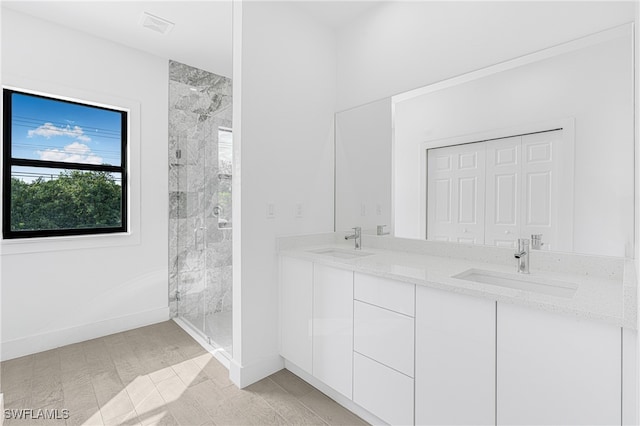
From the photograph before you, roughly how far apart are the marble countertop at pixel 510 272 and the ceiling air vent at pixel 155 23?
2119 mm

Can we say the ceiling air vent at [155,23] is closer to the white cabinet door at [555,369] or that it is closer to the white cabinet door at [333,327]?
the white cabinet door at [333,327]

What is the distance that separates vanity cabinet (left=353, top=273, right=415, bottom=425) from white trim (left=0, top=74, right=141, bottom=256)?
2.42m

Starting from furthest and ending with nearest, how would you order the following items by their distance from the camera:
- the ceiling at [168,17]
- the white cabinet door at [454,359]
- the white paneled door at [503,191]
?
the ceiling at [168,17] < the white paneled door at [503,191] < the white cabinet door at [454,359]

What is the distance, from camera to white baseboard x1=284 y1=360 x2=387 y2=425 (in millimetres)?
1731

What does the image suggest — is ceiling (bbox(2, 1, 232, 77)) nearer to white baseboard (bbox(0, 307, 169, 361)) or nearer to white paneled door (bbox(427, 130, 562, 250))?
white paneled door (bbox(427, 130, 562, 250))

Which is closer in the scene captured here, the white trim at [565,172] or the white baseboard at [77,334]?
the white trim at [565,172]

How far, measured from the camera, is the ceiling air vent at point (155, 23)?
2.51m

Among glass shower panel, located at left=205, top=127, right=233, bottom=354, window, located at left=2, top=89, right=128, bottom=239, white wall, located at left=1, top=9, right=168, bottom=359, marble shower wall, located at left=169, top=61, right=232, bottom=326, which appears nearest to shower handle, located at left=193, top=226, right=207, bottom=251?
marble shower wall, located at left=169, top=61, right=232, bottom=326

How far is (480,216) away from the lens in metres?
1.87

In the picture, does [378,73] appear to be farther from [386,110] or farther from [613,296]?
[613,296]

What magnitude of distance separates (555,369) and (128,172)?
3.44m

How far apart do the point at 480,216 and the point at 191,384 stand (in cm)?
Result: 216

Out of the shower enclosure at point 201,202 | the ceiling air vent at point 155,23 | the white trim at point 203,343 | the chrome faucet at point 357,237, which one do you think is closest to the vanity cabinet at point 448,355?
the chrome faucet at point 357,237

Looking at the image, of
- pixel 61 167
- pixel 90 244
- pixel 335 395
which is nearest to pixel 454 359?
pixel 335 395
